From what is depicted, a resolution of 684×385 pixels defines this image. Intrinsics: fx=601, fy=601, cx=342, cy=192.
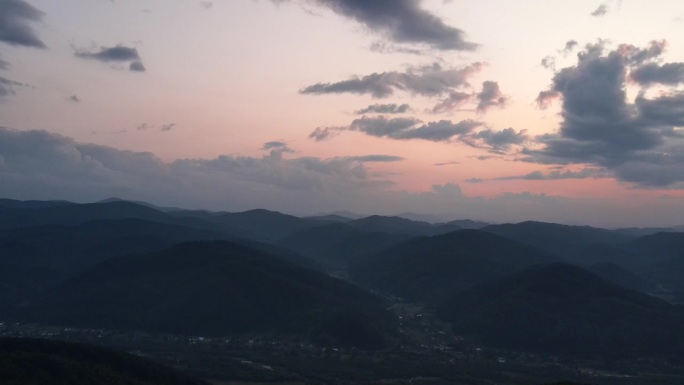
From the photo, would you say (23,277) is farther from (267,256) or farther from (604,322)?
(604,322)

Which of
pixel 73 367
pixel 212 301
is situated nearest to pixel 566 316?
pixel 212 301

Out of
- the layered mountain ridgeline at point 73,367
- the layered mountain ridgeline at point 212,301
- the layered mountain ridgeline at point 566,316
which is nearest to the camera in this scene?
the layered mountain ridgeline at point 73,367

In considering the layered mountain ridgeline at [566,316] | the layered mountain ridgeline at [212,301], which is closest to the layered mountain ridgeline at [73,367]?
the layered mountain ridgeline at [212,301]

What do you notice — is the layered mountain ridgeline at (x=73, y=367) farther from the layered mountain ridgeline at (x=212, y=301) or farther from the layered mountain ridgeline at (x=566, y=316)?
the layered mountain ridgeline at (x=566, y=316)

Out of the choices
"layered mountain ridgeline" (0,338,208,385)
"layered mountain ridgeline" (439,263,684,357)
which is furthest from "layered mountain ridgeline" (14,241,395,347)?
"layered mountain ridgeline" (0,338,208,385)

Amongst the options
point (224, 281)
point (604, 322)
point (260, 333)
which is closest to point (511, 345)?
point (604, 322)

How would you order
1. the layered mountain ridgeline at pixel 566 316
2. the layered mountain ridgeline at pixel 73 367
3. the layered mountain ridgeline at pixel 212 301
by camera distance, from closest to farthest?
the layered mountain ridgeline at pixel 73 367 → the layered mountain ridgeline at pixel 566 316 → the layered mountain ridgeline at pixel 212 301

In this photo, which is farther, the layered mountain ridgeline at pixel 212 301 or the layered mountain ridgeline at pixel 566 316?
the layered mountain ridgeline at pixel 212 301
